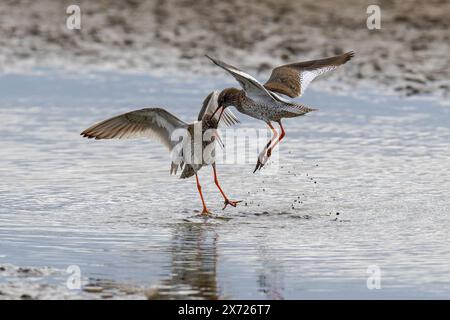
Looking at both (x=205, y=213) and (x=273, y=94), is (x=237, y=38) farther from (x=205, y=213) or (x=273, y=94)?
(x=205, y=213)

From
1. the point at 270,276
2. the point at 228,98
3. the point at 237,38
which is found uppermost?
the point at 237,38

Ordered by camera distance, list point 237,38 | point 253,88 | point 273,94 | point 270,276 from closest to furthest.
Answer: point 270,276 → point 253,88 → point 273,94 → point 237,38

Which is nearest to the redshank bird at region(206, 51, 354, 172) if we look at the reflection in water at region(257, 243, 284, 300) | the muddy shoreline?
the reflection in water at region(257, 243, 284, 300)

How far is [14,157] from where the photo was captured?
1212 cm

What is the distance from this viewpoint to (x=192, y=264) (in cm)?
834

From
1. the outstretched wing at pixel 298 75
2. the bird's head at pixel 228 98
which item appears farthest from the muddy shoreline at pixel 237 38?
the bird's head at pixel 228 98

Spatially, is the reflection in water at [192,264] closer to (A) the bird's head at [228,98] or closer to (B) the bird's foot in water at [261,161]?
(B) the bird's foot in water at [261,161]

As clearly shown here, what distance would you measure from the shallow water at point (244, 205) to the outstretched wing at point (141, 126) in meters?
0.54

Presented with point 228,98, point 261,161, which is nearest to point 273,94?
point 228,98

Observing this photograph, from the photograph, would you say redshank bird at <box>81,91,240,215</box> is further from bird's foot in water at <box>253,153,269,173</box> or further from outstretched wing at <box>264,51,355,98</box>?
outstretched wing at <box>264,51,355,98</box>

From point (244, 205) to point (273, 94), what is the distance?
1116 millimetres

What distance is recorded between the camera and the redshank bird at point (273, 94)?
32.9ft

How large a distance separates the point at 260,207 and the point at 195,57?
761 centimetres

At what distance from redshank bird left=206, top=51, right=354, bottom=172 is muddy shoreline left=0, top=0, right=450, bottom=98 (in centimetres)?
462
